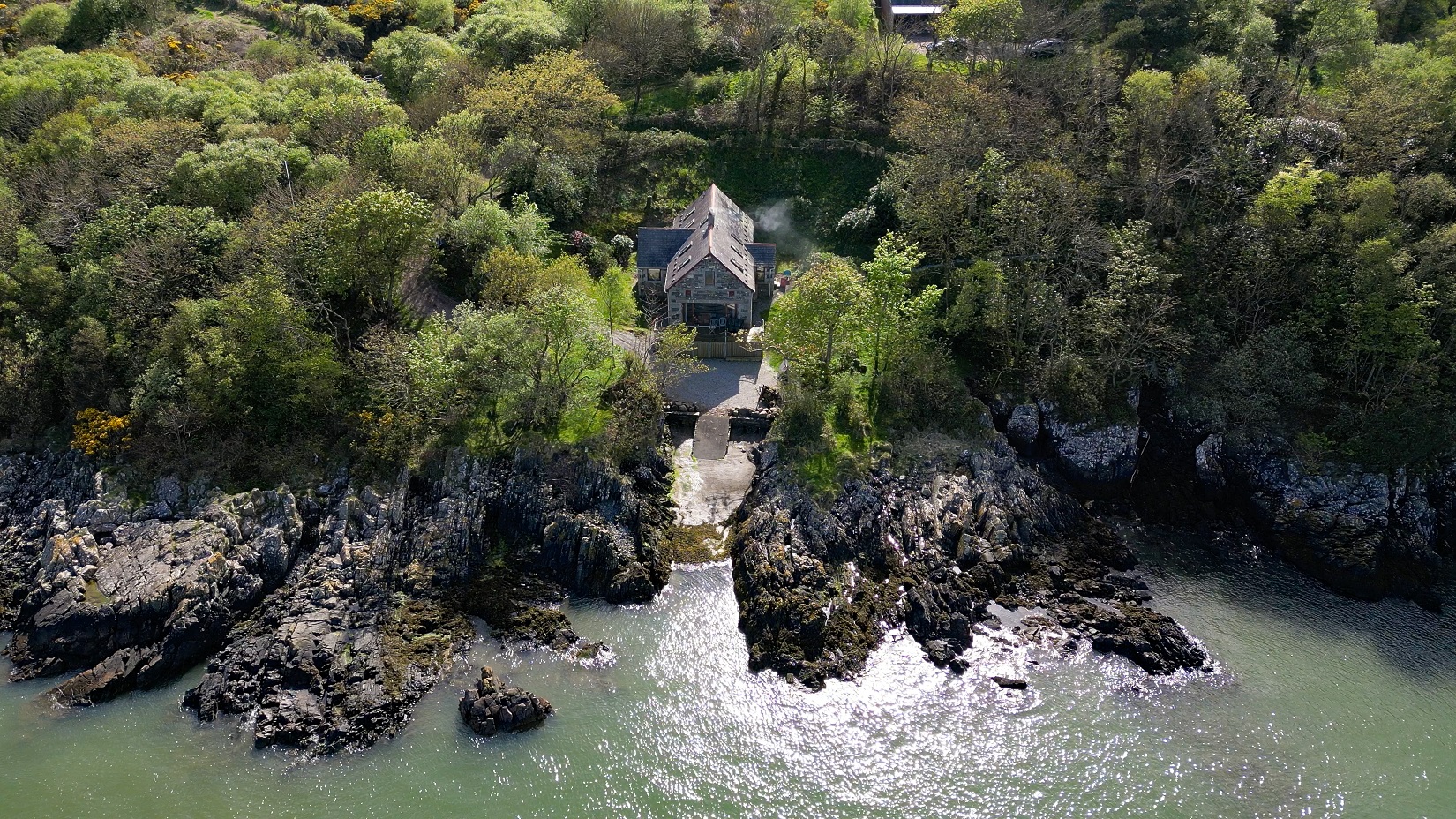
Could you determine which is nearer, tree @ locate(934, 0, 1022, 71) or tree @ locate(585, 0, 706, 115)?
tree @ locate(934, 0, 1022, 71)

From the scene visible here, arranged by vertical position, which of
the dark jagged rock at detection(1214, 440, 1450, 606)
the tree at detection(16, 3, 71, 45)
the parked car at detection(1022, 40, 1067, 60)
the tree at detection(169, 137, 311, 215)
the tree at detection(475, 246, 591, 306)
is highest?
the parked car at detection(1022, 40, 1067, 60)

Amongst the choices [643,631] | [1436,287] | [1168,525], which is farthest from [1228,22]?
[643,631]

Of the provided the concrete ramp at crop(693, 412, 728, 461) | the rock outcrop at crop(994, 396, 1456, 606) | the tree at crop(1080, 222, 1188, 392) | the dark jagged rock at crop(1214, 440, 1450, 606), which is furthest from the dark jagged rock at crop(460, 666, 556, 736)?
the dark jagged rock at crop(1214, 440, 1450, 606)

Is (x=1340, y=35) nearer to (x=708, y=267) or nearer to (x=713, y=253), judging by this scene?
(x=713, y=253)

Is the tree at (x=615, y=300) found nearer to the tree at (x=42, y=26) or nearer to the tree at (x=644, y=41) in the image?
the tree at (x=644, y=41)

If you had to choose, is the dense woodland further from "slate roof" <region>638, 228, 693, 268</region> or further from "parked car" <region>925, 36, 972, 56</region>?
"slate roof" <region>638, 228, 693, 268</region>

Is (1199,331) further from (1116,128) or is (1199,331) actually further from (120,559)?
(120,559)

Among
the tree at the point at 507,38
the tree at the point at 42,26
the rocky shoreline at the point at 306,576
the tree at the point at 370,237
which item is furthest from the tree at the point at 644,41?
the tree at the point at 42,26
